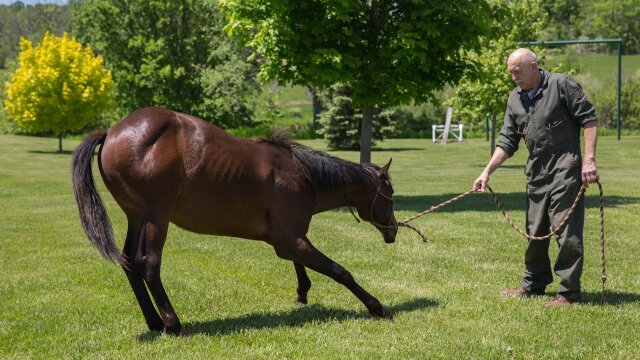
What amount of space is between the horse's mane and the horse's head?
0.14 meters

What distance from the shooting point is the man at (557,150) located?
268 inches

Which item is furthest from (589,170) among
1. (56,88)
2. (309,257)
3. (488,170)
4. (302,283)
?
(56,88)

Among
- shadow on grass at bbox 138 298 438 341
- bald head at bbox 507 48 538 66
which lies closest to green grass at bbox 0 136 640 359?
shadow on grass at bbox 138 298 438 341

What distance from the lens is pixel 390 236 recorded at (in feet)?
23.8

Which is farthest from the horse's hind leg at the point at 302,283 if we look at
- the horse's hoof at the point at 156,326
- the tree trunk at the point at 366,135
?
the tree trunk at the point at 366,135

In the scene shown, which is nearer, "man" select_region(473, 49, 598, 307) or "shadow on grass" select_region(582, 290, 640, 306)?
"man" select_region(473, 49, 598, 307)

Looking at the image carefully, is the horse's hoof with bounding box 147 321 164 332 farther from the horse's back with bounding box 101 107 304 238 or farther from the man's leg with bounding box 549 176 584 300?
the man's leg with bounding box 549 176 584 300

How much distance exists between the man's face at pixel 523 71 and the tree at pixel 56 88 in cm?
3954

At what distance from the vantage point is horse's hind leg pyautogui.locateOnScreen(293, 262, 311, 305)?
710cm

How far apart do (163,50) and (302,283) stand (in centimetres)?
3947

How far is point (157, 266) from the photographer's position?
5887mm

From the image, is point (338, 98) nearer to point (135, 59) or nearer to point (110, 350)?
point (135, 59)

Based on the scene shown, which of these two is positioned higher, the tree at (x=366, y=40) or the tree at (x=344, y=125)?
the tree at (x=366, y=40)

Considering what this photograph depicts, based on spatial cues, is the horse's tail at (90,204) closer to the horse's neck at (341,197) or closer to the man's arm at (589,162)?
the horse's neck at (341,197)
